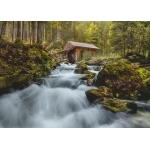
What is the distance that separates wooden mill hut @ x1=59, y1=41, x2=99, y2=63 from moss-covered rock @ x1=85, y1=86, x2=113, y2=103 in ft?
1.98

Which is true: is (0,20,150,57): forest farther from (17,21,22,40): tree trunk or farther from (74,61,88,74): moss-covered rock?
(74,61,88,74): moss-covered rock

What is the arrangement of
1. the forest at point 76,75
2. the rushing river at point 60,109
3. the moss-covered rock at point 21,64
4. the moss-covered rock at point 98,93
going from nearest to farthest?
the rushing river at point 60,109
the forest at point 76,75
the moss-covered rock at point 98,93
the moss-covered rock at point 21,64

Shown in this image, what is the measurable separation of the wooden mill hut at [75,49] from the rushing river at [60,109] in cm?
22

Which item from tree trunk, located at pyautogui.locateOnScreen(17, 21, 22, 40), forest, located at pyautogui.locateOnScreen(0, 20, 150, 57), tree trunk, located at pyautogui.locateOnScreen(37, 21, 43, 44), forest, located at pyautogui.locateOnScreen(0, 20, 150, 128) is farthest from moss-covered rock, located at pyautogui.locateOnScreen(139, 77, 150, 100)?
tree trunk, located at pyautogui.locateOnScreen(17, 21, 22, 40)

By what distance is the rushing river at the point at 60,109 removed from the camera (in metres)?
3.19

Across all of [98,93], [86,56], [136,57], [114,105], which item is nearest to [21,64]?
[86,56]

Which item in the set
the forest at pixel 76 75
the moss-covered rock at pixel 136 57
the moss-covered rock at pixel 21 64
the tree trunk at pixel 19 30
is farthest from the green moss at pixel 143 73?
the tree trunk at pixel 19 30

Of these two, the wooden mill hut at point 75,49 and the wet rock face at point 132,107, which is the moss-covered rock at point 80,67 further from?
the wet rock face at point 132,107

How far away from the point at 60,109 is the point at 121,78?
1.19 metres

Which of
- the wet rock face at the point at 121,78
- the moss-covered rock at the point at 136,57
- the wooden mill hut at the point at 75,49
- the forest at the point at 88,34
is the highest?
the forest at the point at 88,34

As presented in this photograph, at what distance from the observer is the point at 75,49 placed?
11.5 feet
